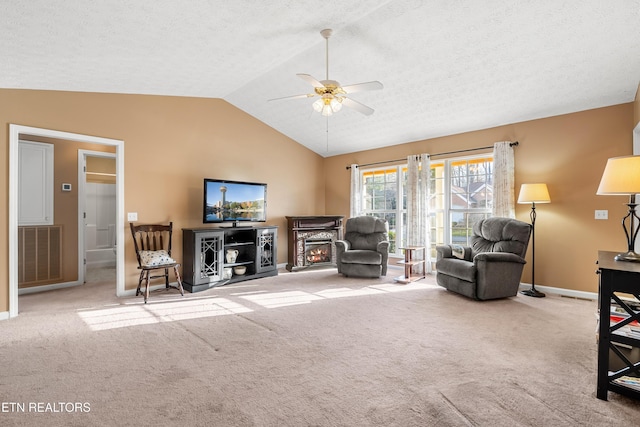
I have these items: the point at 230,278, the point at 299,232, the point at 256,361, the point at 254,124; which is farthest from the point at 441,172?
the point at 256,361

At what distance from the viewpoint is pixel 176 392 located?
1.99 m

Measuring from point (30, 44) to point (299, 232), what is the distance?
4.38 m

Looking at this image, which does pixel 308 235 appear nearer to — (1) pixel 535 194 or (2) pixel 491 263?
(2) pixel 491 263

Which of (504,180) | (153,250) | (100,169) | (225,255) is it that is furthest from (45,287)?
(504,180)

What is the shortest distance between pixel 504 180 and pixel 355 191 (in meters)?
2.80

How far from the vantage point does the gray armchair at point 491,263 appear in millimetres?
3953

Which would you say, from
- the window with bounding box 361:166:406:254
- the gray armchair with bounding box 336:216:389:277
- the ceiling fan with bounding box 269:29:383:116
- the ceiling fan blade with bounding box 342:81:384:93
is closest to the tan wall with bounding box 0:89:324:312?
the gray armchair with bounding box 336:216:389:277

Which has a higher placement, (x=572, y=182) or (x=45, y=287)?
(x=572, y=182)

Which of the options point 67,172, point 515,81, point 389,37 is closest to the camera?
point 389,37

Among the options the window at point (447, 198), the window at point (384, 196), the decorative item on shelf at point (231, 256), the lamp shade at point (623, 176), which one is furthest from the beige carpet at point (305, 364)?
the window at point (384, 196)

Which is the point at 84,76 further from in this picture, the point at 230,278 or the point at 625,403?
the point at 625,403

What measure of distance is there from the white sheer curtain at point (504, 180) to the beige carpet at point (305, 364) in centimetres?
139

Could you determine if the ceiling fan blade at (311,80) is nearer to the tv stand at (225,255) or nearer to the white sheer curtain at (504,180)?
the tv stand at (225,255)

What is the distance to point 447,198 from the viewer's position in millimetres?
5590
